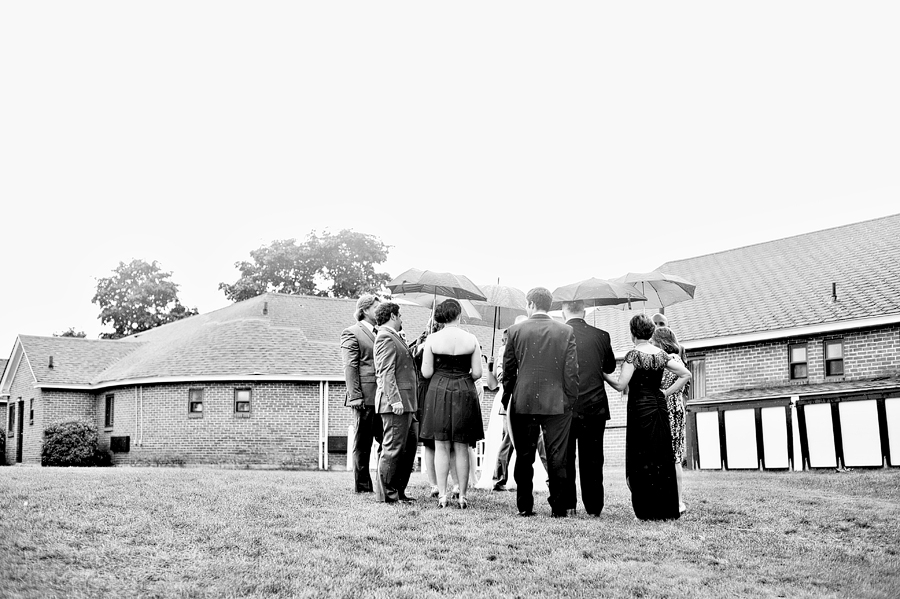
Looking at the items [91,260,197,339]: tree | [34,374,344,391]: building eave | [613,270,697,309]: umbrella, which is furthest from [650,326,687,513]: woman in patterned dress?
[91,260,197,339]: tree

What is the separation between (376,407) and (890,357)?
15854 mm

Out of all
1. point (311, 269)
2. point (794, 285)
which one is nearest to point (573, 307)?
point (794, 285)

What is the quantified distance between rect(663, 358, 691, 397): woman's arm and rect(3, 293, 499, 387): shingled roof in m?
21.4

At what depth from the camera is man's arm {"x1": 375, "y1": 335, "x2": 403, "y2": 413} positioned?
9.45 metres

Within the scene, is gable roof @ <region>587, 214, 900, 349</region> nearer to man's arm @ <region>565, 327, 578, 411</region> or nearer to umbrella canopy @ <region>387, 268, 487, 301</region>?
umbrella canopy @ <region>387, 268, 487, 301</region>

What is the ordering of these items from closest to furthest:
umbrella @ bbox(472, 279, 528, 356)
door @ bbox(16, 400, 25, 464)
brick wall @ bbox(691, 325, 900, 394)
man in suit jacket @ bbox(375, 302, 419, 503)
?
man in suit jacket @ bbox(375, 302, 419, 503)
umbrella @ bbox(472, 279, 528, 356)
brick wall @ bbox(691, 325, 900, 394)
door @ bbox(16, 400, 25, 464)

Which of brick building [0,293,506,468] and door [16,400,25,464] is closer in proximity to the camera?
brick building [0,293,506,468]

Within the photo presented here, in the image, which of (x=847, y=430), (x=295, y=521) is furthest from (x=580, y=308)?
(x=847, y=430)

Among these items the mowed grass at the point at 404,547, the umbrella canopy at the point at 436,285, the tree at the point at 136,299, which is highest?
the tree at the point at 136,299

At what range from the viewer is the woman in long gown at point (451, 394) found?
9.12 metres

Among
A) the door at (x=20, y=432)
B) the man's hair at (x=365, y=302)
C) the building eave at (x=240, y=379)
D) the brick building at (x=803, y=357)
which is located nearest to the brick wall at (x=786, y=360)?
the brick building at (x=803, y=357)

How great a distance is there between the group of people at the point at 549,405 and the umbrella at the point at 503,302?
305cm

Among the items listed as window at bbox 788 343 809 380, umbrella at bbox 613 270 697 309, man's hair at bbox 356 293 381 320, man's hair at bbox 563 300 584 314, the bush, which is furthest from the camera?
the bush

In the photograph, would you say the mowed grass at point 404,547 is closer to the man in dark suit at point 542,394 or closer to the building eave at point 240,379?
the man in dark suit at point 542,394
